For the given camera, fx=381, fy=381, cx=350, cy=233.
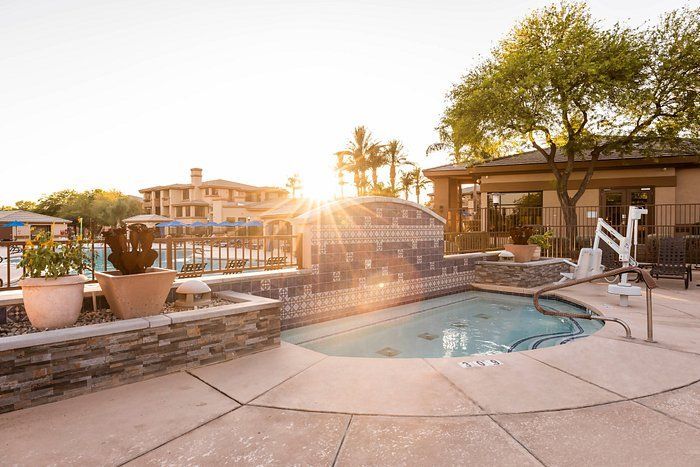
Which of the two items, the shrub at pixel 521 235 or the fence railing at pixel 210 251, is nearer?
the fence railing at pixel 210 251

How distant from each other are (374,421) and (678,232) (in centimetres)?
1964

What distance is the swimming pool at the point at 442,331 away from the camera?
22.0 ft

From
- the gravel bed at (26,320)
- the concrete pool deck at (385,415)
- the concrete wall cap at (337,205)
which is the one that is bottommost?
the concrete pool deck at (385,415)

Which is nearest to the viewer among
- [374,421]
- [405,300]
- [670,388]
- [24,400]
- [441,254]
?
[374,421]

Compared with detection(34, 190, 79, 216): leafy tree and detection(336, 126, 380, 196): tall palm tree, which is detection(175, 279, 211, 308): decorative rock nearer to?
detection(336, 126, 380, 196): tall palm tree

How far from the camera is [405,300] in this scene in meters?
9.66

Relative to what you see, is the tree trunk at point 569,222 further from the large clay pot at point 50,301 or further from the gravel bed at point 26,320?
the large clay pot at point 50,301

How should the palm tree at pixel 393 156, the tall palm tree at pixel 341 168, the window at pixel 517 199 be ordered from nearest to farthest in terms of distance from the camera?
the window at pixel 517 199 → the palm tree at pixel 393 156 → the tall palm tree at pixel 341 168

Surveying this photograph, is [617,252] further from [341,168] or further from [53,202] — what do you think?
[53,202]

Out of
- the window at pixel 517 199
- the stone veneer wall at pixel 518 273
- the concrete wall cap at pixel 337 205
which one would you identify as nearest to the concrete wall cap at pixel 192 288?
the concrete wall cap at pixel 337 205

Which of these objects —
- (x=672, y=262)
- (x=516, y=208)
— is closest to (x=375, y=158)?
(x=516, y=208)

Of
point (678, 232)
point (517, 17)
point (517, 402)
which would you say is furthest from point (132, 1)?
point (678, 232)

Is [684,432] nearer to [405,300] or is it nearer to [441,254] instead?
[405,300]

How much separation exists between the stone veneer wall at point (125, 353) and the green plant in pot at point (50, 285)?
42 cm
